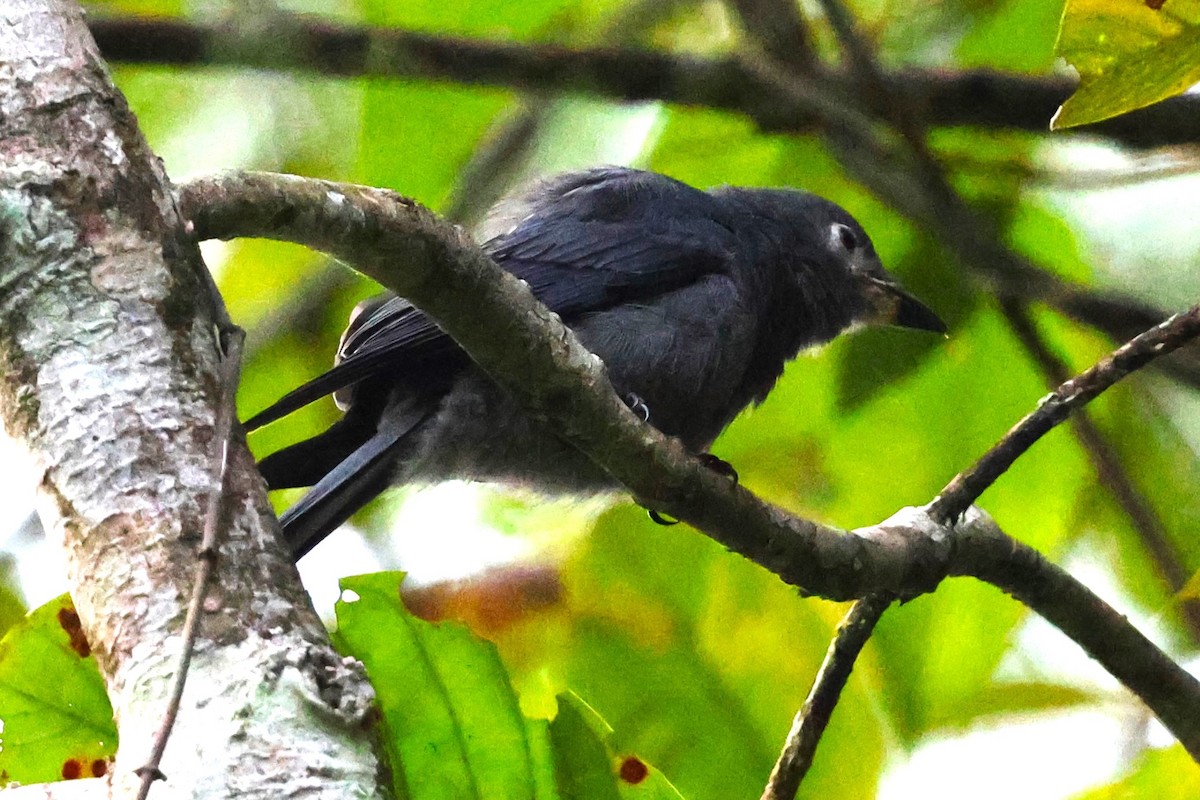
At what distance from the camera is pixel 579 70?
4445 millimetres

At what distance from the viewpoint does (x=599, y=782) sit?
2.68 metres

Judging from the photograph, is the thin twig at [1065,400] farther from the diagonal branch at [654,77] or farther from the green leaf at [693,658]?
the diagonal branch at [654,77]

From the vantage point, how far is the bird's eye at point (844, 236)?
4.70m

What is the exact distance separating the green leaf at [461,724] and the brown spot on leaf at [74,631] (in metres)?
0.48

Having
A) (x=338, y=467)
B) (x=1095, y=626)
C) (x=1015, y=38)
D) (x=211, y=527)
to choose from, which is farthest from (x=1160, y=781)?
(x=1015, y=38)

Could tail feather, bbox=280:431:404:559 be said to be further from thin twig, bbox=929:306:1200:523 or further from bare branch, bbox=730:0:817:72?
bare branch, bbox=730:0:817:72

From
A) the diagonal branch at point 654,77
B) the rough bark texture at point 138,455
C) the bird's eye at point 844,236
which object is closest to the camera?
the rough bark texture at point 138,455

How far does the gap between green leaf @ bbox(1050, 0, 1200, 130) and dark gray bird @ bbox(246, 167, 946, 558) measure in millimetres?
1424

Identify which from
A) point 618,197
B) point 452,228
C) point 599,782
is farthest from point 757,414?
point 452,228

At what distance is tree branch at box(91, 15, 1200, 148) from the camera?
4.26 meters

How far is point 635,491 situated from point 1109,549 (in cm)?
269

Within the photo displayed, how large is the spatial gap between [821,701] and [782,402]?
1.86m

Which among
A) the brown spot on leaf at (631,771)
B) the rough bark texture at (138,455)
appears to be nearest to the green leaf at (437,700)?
the brown spot on leaf at (631,771)

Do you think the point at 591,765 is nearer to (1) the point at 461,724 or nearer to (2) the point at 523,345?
(1) the point at 461,724
